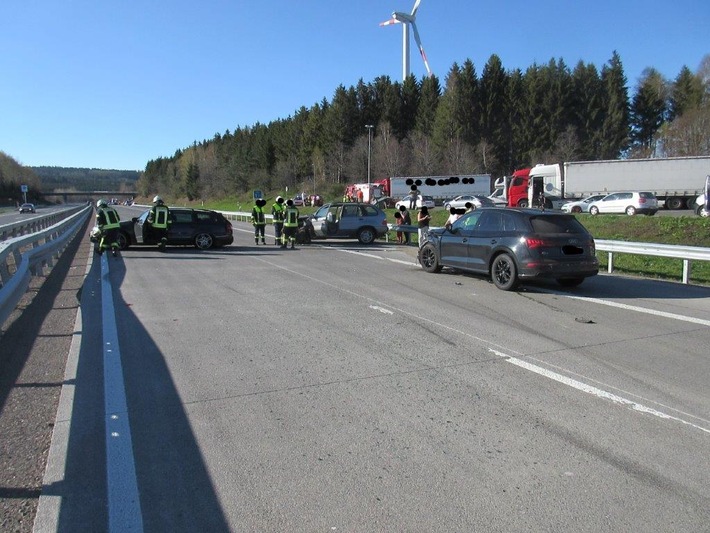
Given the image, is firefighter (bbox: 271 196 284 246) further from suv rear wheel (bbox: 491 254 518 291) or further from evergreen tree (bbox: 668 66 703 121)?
evergreen tree (bbox: 668 66 703 121)

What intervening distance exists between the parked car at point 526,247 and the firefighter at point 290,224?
30.1 feet

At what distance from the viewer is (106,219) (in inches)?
665

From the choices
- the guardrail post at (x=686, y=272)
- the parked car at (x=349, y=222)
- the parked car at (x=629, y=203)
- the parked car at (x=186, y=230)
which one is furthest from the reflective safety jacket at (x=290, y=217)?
the parked car at (x=629, y=203)

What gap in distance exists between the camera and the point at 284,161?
101 m

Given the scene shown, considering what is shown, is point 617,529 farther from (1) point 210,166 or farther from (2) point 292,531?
(1) point 210,166

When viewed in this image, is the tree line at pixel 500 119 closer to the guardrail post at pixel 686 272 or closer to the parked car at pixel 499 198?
A: the parked car at pixel 499 198

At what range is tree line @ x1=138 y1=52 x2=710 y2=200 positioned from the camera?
70438 millimetres

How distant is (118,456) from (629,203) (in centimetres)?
3328

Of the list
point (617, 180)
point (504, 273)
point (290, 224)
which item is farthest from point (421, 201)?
point (504, 273)

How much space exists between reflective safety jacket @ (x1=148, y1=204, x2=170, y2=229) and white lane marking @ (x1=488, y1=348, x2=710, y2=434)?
14653 millimetres

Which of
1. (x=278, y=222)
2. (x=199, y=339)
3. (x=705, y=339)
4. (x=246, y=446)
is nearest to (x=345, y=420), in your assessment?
(x=246, y=446)

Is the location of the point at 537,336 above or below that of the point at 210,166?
below

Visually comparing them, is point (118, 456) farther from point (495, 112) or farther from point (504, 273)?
point (495, 112)

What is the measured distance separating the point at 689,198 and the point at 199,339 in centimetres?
3964
